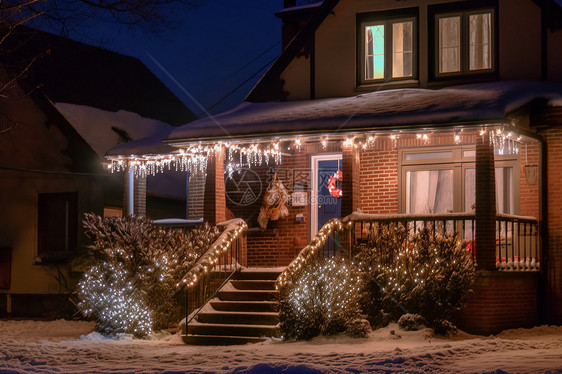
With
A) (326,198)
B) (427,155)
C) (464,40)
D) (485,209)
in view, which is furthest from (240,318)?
(464,40)

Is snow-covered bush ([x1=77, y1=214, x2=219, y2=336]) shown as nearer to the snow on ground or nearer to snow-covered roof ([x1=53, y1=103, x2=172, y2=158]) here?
the snow on ground

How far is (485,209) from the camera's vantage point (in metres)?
14.0

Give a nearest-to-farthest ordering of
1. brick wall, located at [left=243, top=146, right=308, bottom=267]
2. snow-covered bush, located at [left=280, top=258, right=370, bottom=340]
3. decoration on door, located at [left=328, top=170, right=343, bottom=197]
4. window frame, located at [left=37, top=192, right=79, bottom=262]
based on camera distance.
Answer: snow-covered bush, located at [left=280, top=258, right=370, bottom=340] < decoration on door, located at [left=328, top=170, right=343, bottom=197] < brick wall, located at [left=243, top=146, right=308, bottom=267] < window frame, located at [left=37, top=192, right=79, bottom=262]

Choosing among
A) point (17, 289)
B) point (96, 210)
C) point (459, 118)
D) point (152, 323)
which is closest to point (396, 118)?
point (459, 118)

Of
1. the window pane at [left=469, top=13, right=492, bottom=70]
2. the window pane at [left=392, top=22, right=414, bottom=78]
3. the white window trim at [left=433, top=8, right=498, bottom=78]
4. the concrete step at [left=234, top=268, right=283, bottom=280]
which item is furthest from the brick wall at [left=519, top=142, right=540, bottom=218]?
the concrete step at [left=234, top=268, right=283, bottom=280]

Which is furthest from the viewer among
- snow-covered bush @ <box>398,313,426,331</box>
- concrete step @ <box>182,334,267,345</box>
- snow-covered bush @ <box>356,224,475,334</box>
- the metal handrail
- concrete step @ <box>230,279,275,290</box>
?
concrete step @ <box>230,279,275,290</box>

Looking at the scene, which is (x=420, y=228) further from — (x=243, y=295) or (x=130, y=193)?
(x=130, y=193)

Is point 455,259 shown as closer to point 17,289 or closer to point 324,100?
point 324,100

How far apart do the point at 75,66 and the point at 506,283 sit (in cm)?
1531

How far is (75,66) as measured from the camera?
2406cm

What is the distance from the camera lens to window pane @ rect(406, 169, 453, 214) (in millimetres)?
16969

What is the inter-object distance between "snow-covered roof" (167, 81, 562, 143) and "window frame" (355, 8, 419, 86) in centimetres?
87

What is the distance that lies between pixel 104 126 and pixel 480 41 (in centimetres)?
1060

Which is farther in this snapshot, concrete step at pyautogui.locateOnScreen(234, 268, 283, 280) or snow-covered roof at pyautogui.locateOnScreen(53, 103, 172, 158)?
snow-covered roof at pyautogui.locateOnScreen(53, 103, 172, 158)
